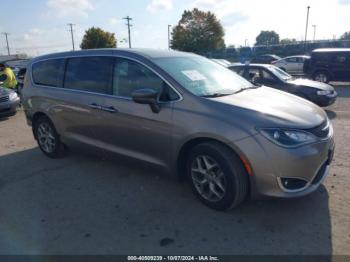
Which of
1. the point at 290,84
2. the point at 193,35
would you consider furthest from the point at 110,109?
the point at 193,35

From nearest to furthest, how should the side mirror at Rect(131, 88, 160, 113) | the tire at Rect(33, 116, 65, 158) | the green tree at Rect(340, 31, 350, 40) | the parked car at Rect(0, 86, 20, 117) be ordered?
1. the side mirror at Rect(131, 88, 160, 113)
2. the tire at Rect(33, 116, 65, 158)
3. the parked car at Rect(0, 86, 20, 117)
4. the green tree at Rect(340, 31, 350, 40)

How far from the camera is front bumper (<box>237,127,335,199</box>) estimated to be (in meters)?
3.10

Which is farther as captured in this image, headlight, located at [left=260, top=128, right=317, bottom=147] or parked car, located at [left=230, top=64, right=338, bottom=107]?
parked car, located at [left=230, top=64, right=338, bottom=107]

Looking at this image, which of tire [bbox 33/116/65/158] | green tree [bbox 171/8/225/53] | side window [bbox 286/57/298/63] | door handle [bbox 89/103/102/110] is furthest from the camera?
green tree [bbox 171/8/225/53]

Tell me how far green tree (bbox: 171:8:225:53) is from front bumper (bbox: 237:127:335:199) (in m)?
60.4

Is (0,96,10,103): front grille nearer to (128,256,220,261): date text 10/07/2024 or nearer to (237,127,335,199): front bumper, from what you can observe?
(128,256,220,261): date text 10/07/2024

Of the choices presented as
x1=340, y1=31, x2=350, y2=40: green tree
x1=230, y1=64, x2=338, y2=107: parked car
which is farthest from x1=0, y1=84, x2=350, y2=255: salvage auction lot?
x1=340, y1=31, x2=350, y2=40: green tree

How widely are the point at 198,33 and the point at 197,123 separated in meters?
65.2

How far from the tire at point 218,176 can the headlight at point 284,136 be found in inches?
16.0

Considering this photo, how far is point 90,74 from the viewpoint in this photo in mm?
4691

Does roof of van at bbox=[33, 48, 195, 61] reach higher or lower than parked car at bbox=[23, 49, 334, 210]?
higher

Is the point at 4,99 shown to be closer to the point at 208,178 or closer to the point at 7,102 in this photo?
the point at 7,102

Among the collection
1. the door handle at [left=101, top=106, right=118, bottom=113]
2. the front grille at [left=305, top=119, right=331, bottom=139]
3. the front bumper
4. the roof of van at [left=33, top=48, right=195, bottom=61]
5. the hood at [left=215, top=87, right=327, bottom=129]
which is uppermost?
the roof of van at [left=33, top=48, right=195, bottom=61]

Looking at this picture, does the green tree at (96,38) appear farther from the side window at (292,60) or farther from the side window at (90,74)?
the side window at (90,74)
